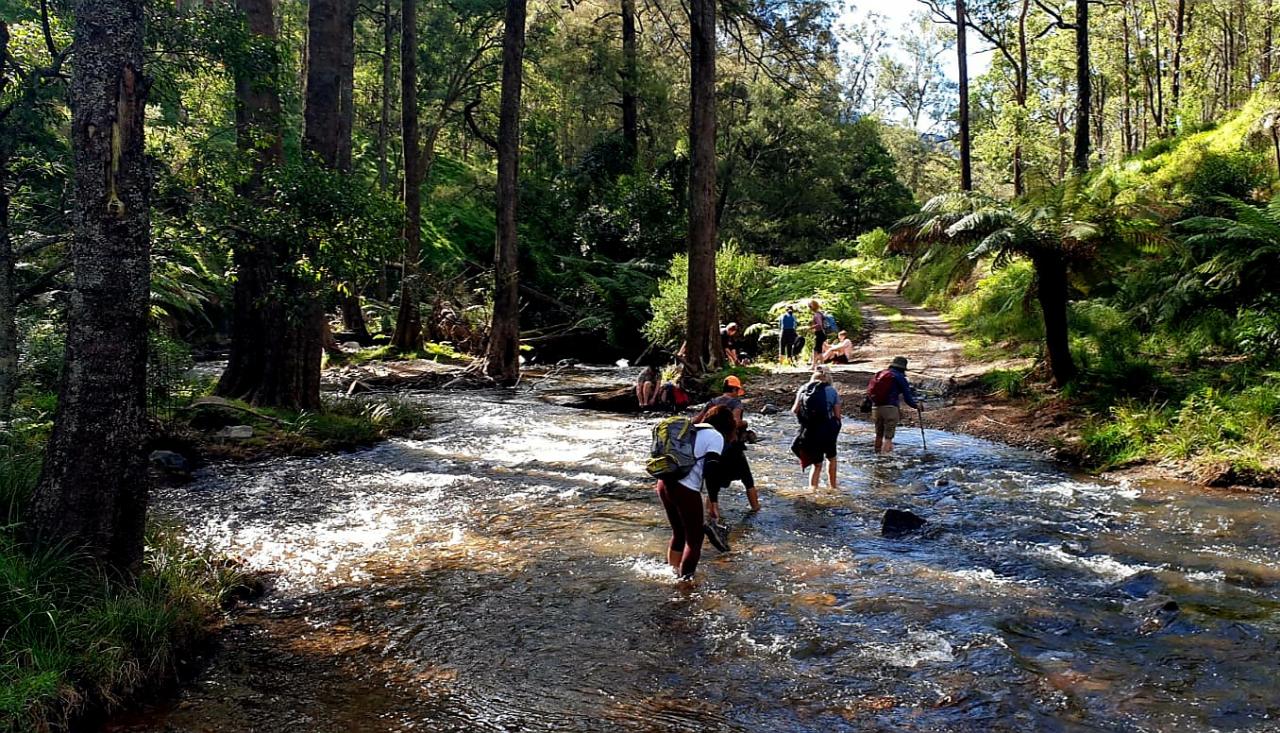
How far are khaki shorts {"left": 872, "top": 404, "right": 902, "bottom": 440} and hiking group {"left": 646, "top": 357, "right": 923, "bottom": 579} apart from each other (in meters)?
0.01

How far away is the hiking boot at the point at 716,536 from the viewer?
7.64 metres

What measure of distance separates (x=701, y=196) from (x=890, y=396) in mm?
7657

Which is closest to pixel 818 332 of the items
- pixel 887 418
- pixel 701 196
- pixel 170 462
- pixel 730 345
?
pixel 730 345

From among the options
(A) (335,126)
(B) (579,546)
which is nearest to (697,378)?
(A) (335,126)

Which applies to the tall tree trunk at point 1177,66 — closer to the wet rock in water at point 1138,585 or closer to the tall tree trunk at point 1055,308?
the tall tree trunk at point 1055,308

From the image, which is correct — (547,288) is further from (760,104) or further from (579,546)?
(579,546)

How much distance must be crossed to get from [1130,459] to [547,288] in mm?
21375

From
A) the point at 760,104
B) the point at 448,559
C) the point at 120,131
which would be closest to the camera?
the point at 120,131

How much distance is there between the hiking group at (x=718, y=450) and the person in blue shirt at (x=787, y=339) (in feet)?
25.7

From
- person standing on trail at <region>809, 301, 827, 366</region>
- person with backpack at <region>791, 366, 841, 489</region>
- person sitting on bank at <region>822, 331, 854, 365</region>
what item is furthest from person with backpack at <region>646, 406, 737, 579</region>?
person standing on trail at <region>809, 301, 827, 366</region>

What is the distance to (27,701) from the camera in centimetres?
429

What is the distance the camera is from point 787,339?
2009 centimetres

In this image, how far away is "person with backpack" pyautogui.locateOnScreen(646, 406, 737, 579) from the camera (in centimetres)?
685

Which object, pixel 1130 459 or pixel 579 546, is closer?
pixel 579 546
